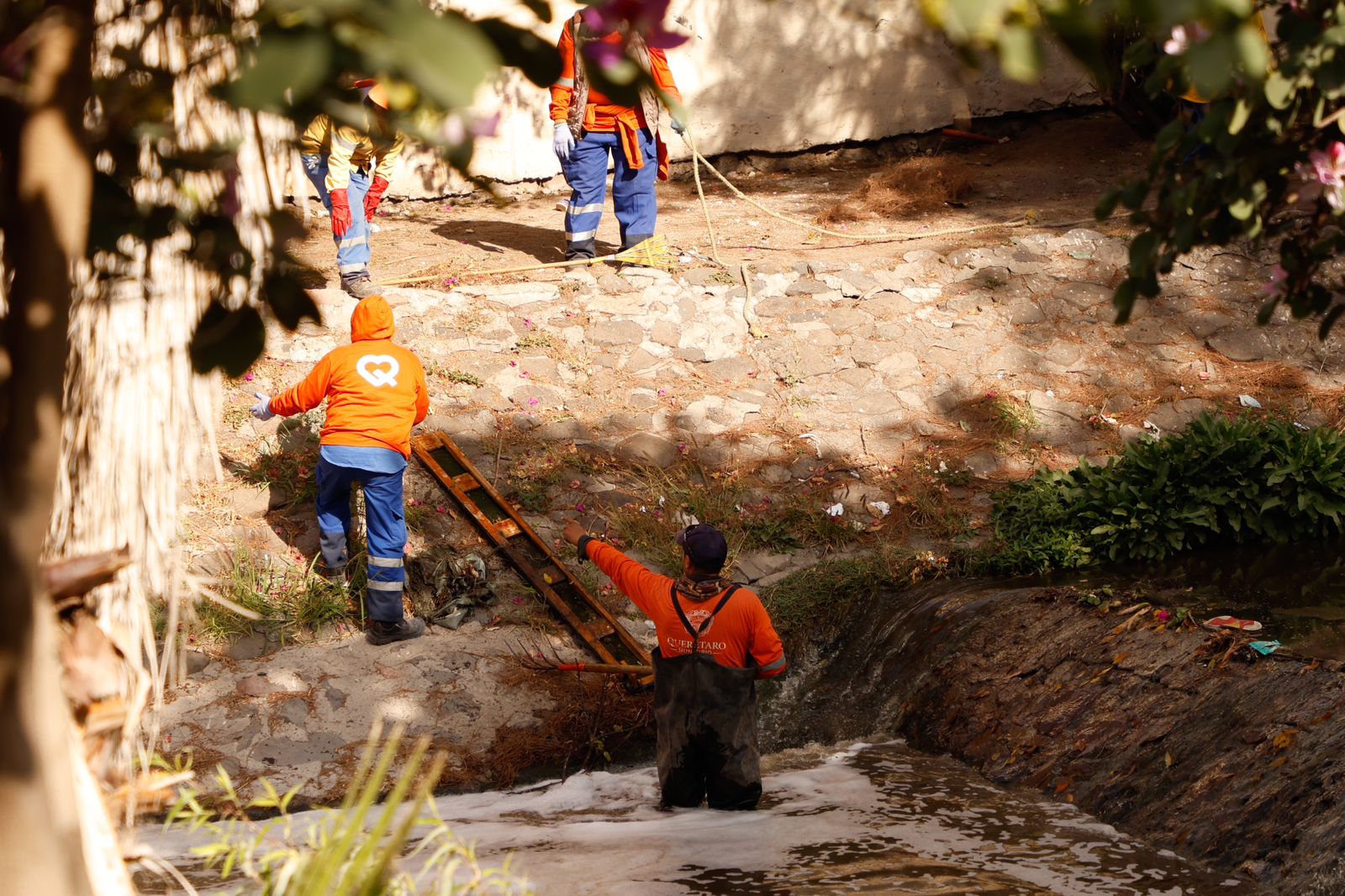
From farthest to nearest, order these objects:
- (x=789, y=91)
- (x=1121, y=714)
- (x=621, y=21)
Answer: (x=789, y=91), (x=1121, y=714), (x=621, y=21)

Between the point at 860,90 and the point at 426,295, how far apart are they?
17.3 ft

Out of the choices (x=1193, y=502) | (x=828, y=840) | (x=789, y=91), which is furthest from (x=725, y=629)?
(x=789, y=91)

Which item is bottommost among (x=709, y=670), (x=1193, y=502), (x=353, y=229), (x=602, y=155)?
(x=709, y=670)

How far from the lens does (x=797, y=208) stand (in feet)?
34.8

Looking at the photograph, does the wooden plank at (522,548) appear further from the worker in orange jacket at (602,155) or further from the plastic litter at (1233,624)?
the plastic litter at (1233,624)

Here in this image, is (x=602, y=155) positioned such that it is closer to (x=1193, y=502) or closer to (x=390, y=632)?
(x=390, y=632)

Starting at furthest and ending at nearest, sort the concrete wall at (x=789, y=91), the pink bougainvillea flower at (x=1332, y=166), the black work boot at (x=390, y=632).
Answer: the concrete wall at (x=789, y=91) < the black work boot at (x=390, y=632) < the pink bougainvillea flower at (x=1332, y=166)

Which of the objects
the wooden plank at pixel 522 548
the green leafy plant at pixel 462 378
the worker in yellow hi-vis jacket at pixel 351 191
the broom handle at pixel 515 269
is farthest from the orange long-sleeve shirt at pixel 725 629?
the broom handle at pixel 515 269

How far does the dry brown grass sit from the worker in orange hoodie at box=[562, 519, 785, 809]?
5.82m

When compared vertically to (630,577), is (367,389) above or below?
above

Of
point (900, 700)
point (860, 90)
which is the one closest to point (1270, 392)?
point (900, 700)

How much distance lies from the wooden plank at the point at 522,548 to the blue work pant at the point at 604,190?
2.30 m

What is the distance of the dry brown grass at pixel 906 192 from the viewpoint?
10.4 m

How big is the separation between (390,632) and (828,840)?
2.38 meters
